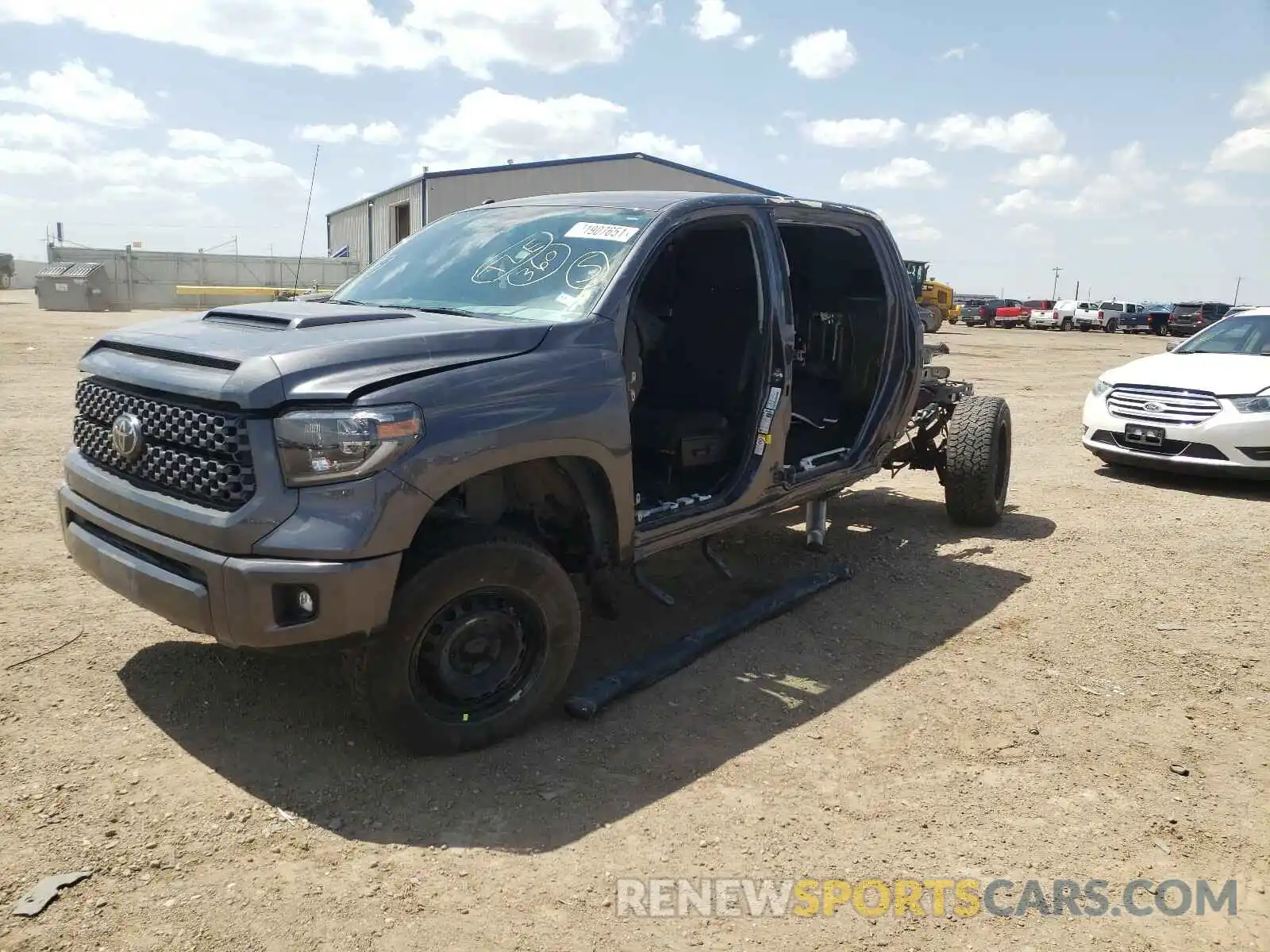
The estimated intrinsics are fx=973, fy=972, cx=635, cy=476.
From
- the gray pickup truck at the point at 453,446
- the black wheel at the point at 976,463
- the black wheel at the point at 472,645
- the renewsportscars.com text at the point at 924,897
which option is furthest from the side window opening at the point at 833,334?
the renewsportscars.com text at the point at 924,897

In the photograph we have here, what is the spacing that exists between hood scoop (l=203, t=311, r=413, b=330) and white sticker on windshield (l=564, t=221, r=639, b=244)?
0.85 metres

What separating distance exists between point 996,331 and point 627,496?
1696 inches

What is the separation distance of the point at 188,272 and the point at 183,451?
3690cm

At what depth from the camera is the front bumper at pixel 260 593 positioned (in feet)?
9.36

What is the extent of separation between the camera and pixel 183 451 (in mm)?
3115

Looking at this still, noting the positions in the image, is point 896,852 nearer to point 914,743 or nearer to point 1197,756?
point 914,743

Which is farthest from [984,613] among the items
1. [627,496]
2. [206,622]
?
[206,622]

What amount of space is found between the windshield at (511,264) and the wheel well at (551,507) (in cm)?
59

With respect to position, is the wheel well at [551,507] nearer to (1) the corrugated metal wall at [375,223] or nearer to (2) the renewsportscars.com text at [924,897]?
(2) the renewsportscars.com text at [924,897]

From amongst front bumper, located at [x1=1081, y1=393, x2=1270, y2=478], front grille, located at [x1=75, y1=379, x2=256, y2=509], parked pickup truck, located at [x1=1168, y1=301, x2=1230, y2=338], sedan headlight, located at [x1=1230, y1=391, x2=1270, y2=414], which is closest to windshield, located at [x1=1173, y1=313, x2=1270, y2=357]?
sedan headlight, located at [x1=1230, y1=391, x2=1270, y2=414]

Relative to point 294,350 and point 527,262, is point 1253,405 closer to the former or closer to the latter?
point 527,262

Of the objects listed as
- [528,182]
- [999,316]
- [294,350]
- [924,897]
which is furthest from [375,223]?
[924,897]

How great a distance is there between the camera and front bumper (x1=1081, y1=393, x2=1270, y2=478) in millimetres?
Result: 7738

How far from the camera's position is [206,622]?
2.94 meters
